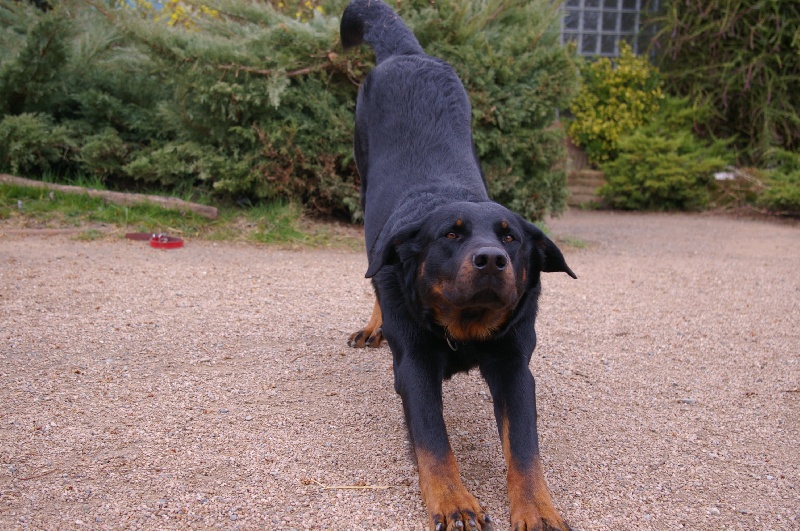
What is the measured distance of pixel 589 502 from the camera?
99.0 inches

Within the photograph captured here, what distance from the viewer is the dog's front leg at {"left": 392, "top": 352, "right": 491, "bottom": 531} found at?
2260 mm

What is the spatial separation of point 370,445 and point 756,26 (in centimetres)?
971

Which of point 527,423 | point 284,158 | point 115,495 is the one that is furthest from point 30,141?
point 527,423

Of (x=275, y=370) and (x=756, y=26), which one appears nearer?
(x=275, y=370)

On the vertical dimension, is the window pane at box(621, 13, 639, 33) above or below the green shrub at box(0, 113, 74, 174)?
above

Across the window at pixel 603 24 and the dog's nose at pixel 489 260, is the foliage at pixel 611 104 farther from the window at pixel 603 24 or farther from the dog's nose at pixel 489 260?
the dog's nose at pixel 489 260

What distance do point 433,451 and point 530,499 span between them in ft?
1.13

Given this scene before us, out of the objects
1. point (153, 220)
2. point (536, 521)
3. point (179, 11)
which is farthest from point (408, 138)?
point (179, 11)

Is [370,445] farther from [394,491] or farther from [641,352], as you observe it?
[641,352]

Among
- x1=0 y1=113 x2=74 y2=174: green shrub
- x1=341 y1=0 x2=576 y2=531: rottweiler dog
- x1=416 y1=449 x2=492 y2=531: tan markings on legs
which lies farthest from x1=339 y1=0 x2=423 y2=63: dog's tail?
x1=0 y1=113 x2=74 y2=174: green shrub

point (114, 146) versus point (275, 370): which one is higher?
point (114, 146)

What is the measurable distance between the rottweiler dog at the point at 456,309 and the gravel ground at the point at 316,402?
156 mm

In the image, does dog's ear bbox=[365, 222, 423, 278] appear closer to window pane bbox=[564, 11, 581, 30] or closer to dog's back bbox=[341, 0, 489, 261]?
dog's back bbox=[341, 0, 489, 261]

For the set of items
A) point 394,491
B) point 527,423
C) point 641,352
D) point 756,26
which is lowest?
point 641,352
